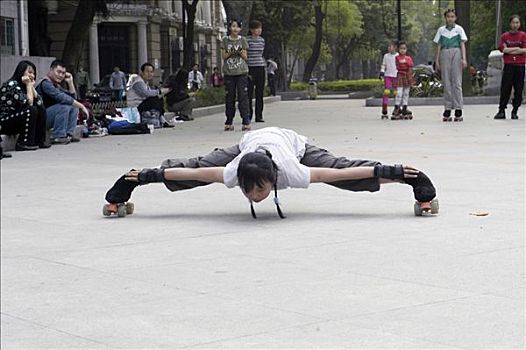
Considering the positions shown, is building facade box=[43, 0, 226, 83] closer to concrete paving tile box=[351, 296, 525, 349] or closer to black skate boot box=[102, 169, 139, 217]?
black skate boot box=[102, 169, 139, 217]

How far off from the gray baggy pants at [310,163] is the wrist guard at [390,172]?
98mm

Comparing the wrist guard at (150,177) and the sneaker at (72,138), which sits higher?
the wrist guard at (150,177)

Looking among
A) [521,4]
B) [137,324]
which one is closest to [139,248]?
[137,324]

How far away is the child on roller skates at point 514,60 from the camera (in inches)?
777

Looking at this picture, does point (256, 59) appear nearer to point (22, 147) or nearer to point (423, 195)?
point (22, 147)

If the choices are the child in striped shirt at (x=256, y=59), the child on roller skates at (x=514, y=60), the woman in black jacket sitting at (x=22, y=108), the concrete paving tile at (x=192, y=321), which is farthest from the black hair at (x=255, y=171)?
the child on roller skates at (x=514, y=60)

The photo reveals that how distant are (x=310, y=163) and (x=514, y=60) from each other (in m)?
12.3

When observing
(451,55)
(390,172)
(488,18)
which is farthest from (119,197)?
(488,18)

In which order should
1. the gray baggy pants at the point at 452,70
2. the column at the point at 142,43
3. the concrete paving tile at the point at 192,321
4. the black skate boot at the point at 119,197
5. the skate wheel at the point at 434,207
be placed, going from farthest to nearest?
the column at the point at 142,43, the gray baggy pants at the point at 452,70, the black skate boot at the point at 119,197, the skate wheel at the point at 434,207, the concrete paving tile at the point at 192,321

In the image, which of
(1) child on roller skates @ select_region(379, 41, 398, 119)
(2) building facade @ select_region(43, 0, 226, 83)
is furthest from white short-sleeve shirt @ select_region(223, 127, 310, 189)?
(2) building facade @ select_region(43, 0, 226, 83)

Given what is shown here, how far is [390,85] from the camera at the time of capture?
894 inches

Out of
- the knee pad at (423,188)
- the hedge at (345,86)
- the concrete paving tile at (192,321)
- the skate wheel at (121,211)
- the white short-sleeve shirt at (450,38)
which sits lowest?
the hedge at (345,86)

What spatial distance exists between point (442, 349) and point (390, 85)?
1822 cm

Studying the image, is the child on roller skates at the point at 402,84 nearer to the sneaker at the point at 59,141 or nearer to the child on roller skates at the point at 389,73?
the child on roller skates at the point at 389,73
